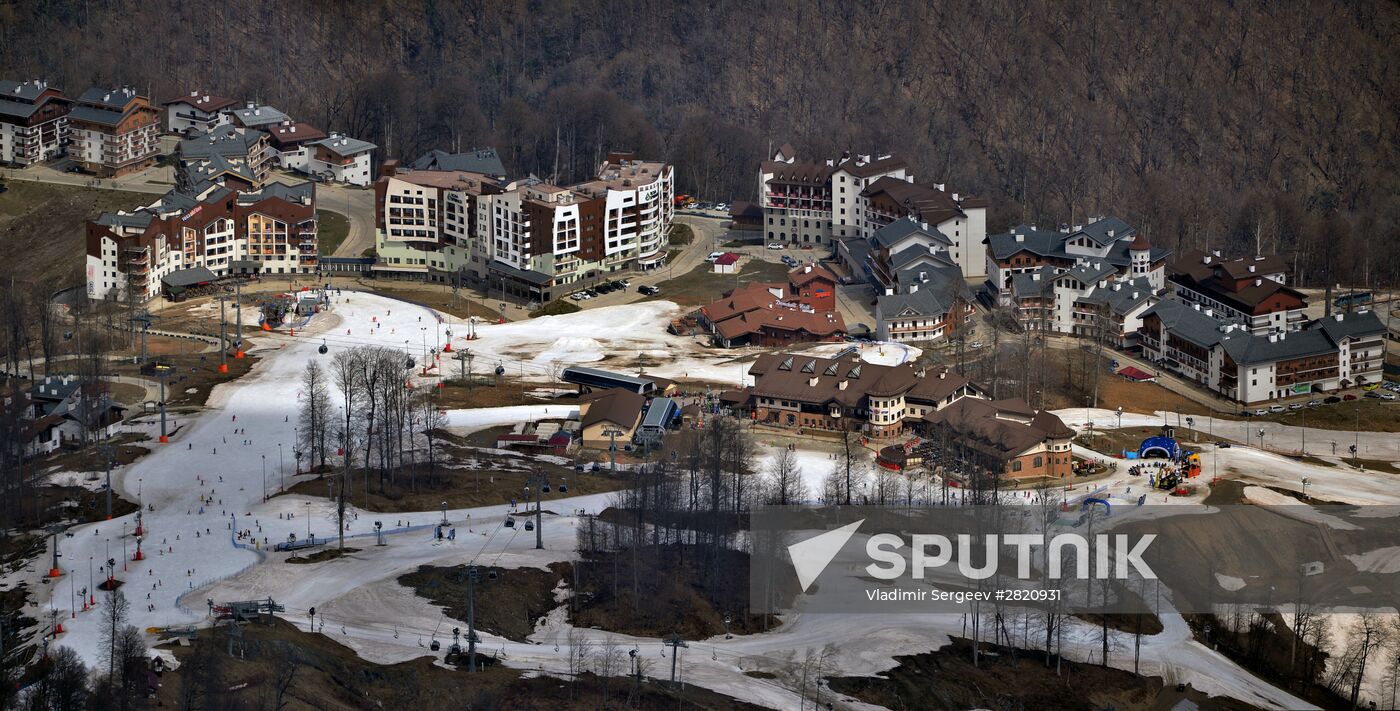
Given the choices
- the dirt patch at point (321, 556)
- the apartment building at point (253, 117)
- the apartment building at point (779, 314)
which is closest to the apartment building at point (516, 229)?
the apartment building at point (779, 314)

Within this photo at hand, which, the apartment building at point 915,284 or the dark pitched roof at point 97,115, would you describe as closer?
the apartment building at point 915,284

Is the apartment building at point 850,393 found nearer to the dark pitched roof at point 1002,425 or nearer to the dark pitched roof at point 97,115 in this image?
the dark pitched roof at point 1002,425

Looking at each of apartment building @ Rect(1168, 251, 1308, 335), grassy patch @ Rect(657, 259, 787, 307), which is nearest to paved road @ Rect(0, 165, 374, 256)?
grassy patch @ Rect(657, 259, 787, 307)

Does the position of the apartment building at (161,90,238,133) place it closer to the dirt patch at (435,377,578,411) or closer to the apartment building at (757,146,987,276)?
the apartment building at (757,146,987,276)

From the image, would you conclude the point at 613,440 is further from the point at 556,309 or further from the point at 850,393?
the point at 556,309

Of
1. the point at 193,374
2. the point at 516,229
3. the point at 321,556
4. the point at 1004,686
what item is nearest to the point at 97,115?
the point at 516,229

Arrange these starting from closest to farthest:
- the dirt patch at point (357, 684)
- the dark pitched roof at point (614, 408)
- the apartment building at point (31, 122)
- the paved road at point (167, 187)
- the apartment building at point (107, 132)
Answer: the dirt patch at point (357, 684) → the dark pitched roof at point (614, 408) → the paved road at point (167, 187) → the apartment building at point (107, 132) → the apartment building at point (31, 122)
